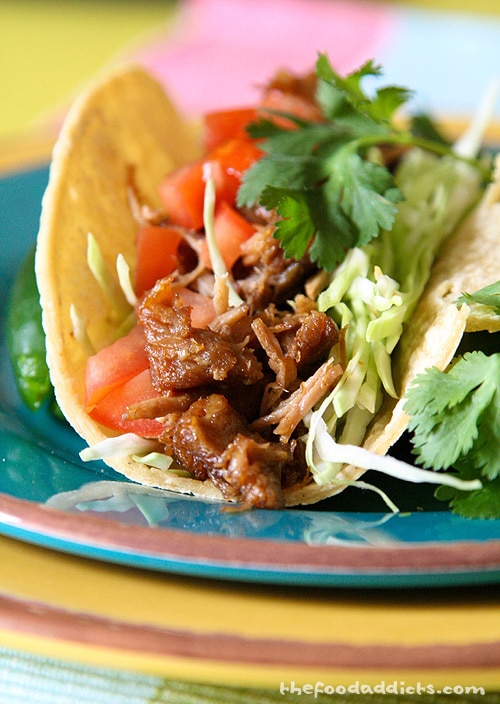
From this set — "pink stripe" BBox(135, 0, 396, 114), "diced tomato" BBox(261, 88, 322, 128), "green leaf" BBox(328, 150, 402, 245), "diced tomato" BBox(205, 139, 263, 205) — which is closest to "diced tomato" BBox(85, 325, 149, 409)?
"diced tomato" BBox(205, 139, 263, 205)

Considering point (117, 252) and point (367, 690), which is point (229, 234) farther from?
point (367, 690)

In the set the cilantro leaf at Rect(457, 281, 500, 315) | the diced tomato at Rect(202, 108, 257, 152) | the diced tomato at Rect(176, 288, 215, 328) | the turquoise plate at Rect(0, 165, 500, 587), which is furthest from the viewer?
the diced tomato at Rect(202, 108, 257, 152)

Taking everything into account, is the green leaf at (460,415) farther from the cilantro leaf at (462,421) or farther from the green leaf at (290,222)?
the green leaf at (290,222)

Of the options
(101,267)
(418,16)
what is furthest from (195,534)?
(418,16)

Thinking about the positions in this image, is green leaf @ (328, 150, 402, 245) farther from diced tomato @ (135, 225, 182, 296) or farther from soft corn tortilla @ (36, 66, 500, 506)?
diced tomato @ (135, 225, 182, 296)

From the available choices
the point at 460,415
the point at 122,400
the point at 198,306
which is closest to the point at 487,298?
the point at 460,415

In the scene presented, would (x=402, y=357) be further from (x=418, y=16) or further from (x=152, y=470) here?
(x=418, y=16)

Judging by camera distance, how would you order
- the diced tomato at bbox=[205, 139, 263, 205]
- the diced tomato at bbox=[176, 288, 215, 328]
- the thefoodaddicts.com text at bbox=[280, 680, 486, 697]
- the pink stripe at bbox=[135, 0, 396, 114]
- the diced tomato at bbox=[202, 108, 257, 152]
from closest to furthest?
the thefoodaddicts.com text at bbox=[280, 680, 486, 697] < the diced tomato at bbox=[176, 288, 215, 328] < the diced tomato at bbox=[205, 139, 263, 205] < the diced tomato at bbox=[202, 108, 257, 152] < the pink stripe at bbox=[135, 0, 396, 114]

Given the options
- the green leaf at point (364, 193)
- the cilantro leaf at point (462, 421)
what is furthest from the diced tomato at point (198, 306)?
the cilantro leaf at point (462, 421)
